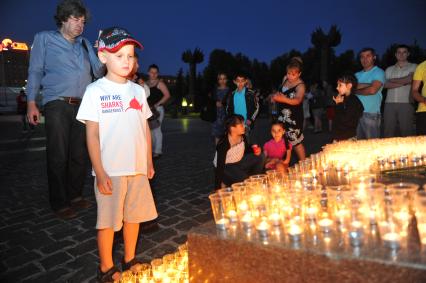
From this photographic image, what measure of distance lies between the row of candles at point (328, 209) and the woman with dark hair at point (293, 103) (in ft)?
12.2

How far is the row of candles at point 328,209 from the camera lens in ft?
6.62

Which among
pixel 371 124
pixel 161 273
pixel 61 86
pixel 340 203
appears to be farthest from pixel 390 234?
pixel 371 124

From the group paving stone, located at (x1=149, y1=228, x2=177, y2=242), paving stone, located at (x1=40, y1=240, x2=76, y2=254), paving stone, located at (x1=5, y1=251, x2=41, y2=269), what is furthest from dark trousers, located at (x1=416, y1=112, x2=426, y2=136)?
paving stone, located at (x1=5, y1=251, x2=41, y2=269)

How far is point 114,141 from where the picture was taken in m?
3.19

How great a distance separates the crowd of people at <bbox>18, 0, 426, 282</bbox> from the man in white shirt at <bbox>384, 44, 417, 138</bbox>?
0.06ft

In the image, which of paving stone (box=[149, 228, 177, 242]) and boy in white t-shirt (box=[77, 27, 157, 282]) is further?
paving stone (box=[149, 228, 177, 242])

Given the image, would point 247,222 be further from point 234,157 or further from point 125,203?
point 234,157

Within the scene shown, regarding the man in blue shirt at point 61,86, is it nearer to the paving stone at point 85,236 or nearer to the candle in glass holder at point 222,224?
the paving stone at point 85,236

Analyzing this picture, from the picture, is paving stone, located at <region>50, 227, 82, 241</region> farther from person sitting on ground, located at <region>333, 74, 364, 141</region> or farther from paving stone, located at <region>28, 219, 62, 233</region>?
person sitting on ground, located at <region>333, 74, 364, 141</region>

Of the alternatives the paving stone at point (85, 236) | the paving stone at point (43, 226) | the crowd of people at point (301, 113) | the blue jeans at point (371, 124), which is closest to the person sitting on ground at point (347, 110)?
the crowd of people at point (301, 113)

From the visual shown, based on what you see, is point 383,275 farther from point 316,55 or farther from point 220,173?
point 316,55

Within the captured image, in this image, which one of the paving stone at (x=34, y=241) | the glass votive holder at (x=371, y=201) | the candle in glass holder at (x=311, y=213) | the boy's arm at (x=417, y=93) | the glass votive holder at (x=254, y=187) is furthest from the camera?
the boy's arm at (x=417, y=93)

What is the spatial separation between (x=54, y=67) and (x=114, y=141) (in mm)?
2543

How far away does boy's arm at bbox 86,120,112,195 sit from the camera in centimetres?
310
